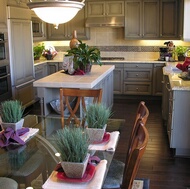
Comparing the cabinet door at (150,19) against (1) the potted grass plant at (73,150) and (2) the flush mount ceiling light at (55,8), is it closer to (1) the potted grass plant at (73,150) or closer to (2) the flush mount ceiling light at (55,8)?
(2) the flush mount ceiling light at (55,8)

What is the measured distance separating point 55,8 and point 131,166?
1471mm

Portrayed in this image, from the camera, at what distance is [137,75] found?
6789 mm

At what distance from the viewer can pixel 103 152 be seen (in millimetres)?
2176

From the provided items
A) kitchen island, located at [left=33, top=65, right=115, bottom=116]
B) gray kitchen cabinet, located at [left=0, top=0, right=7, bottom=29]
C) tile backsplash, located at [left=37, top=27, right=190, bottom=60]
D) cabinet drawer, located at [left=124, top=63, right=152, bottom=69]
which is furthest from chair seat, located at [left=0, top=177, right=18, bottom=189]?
tile backsplash, located at [left=37, top=27, right=190, bottom=60]

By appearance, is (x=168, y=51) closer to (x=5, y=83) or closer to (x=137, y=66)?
(x=137, y=66)

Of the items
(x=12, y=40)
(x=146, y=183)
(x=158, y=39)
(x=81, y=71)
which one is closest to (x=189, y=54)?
(x=158, y=39)

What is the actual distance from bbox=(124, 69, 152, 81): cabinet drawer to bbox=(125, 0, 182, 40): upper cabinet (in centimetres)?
81

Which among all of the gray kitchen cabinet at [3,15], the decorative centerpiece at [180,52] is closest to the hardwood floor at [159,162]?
the decorative centerpiece at [180,52]

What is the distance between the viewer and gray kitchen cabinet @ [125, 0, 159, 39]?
6.73m

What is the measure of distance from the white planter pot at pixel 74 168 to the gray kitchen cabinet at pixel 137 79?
5.20 m

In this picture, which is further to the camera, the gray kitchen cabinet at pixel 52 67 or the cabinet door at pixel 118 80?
the gray kitchen cabinet at pixel 52 67

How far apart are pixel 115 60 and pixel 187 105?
348cm

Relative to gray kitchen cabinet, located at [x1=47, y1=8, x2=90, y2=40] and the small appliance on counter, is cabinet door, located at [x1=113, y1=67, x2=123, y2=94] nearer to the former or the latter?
the small appliance on counter

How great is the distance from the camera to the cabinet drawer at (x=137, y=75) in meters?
6.71
